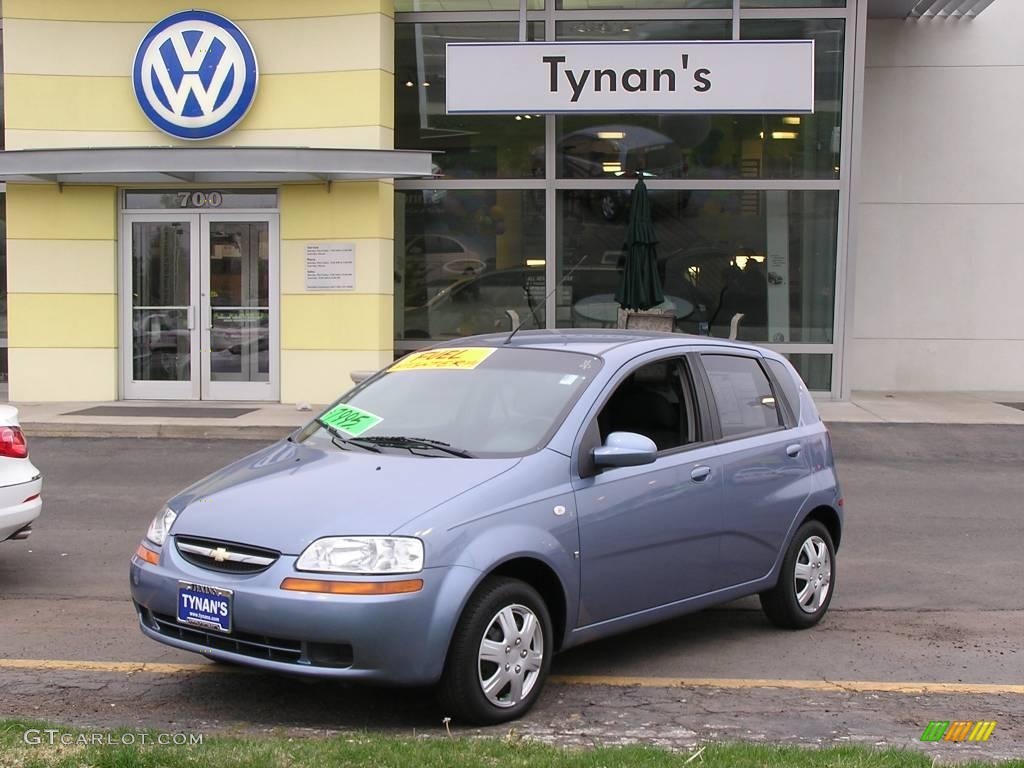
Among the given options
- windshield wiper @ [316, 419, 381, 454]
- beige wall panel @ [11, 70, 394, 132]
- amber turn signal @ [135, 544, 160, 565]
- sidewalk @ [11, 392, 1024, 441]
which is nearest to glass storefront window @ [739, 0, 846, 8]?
beige wall panel @ [11, 70, 394, 132]

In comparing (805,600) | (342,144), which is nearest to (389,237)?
(342,144)

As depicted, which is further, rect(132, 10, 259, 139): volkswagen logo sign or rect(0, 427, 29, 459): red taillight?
rect(132, 10, 259, 139): volkswagen logo sign

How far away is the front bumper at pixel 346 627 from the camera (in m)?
4.52

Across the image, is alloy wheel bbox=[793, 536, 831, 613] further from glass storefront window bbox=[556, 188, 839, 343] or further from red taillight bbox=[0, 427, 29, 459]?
glass storefront window bbox=[556, 188, 839, 343]

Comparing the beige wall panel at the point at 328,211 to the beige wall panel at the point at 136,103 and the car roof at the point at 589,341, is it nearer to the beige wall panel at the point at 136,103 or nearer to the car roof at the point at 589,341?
the beige wall panel at the point at 136,103

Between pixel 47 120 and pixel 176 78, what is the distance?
1909 millimetres

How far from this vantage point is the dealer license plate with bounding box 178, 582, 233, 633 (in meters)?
4.68

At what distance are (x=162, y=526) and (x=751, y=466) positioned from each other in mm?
2949

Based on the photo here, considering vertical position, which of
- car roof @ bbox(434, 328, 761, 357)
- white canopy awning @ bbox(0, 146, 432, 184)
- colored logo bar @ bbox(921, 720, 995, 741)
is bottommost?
colored logo bar @ bbox(921, 720, 995, 741)

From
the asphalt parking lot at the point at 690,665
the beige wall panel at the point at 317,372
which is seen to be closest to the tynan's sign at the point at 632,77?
the beige wall panel at the point at 317,372

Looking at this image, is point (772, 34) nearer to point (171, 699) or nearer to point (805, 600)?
point (805, 600)

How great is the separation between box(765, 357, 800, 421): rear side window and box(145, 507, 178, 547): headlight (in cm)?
344

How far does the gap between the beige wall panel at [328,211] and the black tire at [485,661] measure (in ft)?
39.3

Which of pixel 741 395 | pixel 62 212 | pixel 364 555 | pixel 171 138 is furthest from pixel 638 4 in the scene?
pixel 364 555
